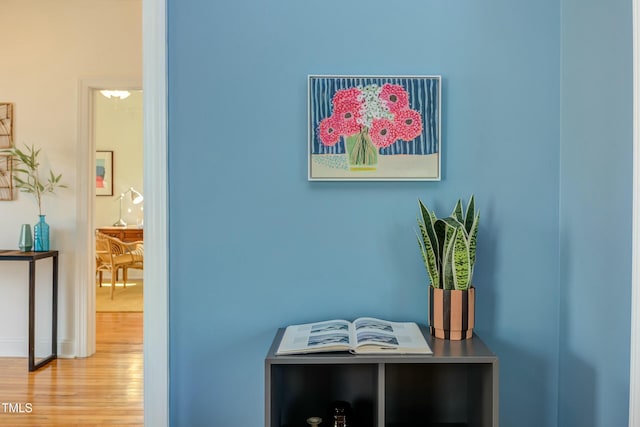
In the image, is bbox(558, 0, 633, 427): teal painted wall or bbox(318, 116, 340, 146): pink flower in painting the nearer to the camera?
bbox(558, 0, 633, 427): teal painted wall

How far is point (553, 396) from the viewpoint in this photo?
184cm

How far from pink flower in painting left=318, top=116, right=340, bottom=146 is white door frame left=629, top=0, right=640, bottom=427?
34.8 inches

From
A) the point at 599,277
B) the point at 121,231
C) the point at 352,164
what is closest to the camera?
the point at 599,277

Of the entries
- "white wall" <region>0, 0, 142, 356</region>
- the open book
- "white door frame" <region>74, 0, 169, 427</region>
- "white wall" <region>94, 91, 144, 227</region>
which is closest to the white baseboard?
"white wall" <region>0, 0, 142, 356</region>

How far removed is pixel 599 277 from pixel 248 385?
3.93 ft

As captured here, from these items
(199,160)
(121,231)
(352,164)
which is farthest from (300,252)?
(121,231)

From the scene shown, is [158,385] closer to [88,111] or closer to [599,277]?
[599,277]

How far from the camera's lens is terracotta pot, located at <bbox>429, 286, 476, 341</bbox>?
1.61 metres

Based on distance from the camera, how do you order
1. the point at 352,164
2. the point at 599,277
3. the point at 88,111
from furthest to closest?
the point at 88,111 < the point at 352,164 < the point at 599,277

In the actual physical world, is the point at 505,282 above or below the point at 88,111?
below

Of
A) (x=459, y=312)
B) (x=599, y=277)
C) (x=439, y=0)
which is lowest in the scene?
(x=459, y=312)

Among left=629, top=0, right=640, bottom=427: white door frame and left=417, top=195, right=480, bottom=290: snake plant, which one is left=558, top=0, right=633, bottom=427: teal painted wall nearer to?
left=629, top=0, right=640, bottom=427: white door frame

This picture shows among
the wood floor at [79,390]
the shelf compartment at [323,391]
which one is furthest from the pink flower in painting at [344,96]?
the wood floor at [79,390]

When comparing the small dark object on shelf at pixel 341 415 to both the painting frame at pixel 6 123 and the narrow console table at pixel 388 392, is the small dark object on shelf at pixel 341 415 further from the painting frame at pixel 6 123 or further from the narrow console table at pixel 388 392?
the painting frame at pixel 6 123
